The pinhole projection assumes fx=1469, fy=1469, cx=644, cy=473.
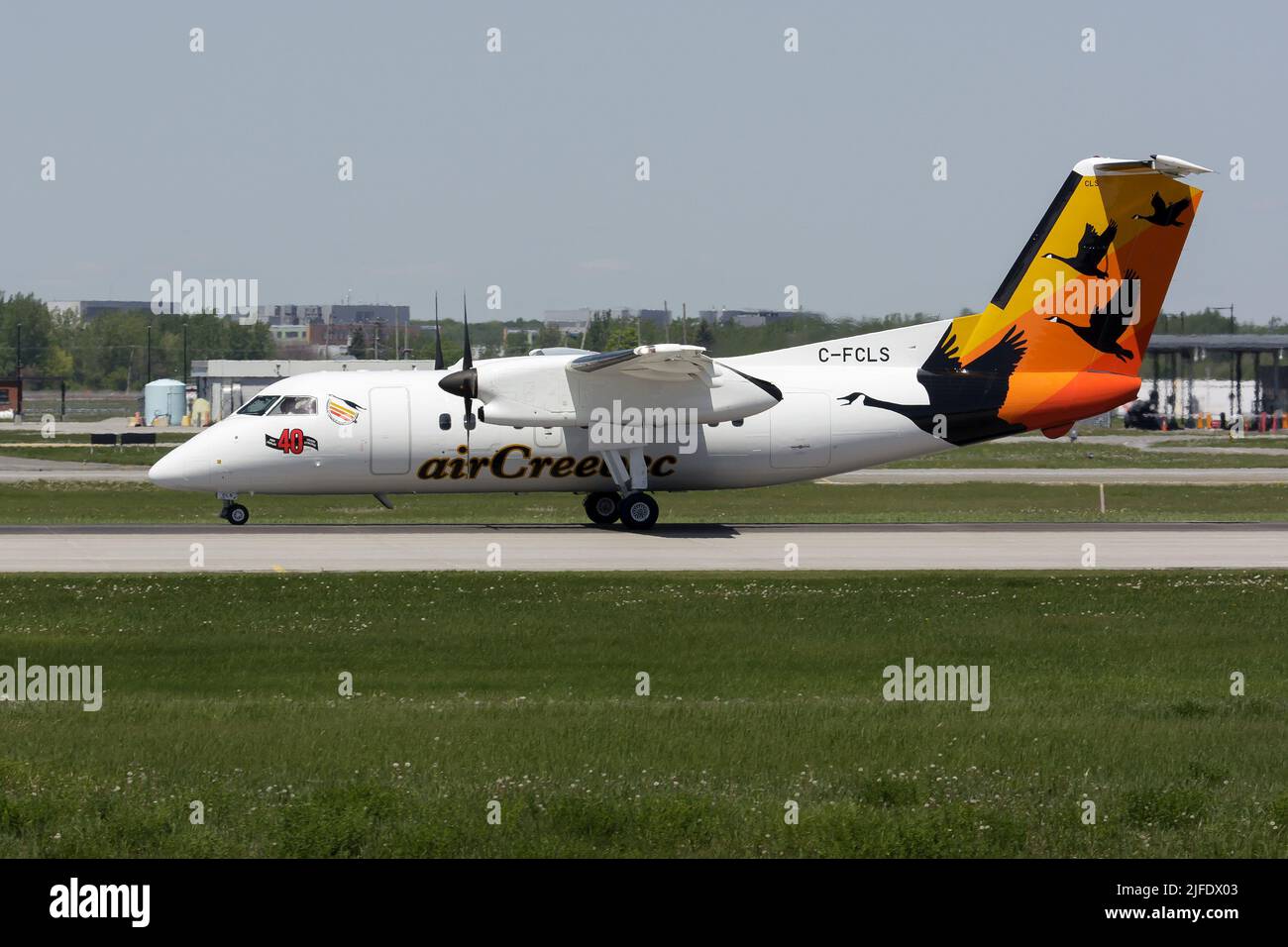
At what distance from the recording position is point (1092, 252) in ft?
112

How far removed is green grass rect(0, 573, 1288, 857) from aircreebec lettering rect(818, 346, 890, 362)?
11145 mm

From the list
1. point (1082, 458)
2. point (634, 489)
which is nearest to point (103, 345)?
point (1082, 458)

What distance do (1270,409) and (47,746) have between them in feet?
356

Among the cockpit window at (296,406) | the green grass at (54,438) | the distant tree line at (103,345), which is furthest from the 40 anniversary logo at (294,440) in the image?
the distant tree line at (103,345)

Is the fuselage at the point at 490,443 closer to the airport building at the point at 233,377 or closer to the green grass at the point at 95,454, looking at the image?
the green grass at the point at 95,454

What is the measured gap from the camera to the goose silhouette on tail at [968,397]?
3441 centimetres

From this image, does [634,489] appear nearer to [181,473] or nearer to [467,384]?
[467,384]

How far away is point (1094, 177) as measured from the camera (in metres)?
33.9

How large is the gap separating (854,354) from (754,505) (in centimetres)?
1236

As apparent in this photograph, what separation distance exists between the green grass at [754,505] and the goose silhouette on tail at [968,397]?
4189 mm

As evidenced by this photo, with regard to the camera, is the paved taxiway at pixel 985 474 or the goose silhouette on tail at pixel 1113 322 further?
the paved taxiway at pixel 985 474

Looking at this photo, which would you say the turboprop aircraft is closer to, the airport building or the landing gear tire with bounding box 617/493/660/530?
the landing gear tire with bounding box 617/493/660/530

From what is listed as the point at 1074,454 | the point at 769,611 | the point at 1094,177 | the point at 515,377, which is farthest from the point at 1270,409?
the point at 769,611
